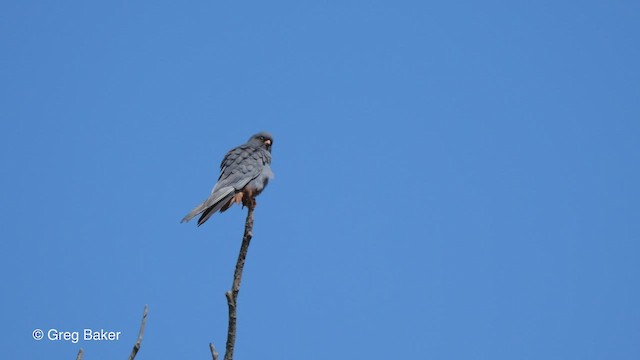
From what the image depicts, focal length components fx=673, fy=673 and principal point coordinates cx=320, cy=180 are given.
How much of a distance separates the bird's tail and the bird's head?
2229 millimetres

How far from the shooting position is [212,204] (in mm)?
8133

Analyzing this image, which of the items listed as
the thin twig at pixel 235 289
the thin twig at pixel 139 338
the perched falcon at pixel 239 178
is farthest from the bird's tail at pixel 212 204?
the thin twig at pixel 139 338

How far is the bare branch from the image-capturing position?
400cm

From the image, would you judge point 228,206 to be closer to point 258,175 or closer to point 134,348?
→ point 258,175

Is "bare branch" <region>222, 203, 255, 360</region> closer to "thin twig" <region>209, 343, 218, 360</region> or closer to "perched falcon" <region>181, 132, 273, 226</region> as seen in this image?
"thin twig" <region>209, 343, 218, 360</region>

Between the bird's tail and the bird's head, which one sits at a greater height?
the bird's head

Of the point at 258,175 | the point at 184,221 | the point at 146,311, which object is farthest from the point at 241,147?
the point at 146,311

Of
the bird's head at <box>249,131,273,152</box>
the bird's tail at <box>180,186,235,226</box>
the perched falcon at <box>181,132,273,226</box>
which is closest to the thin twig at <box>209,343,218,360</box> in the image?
the bird's tail at <box>180,186,235,226</box>

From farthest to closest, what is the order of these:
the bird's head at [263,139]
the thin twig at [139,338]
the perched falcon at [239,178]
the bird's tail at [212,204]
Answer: the bird's head at [263,139], the perched falcon at [239,178], the bird's tail at [212,204], the thin twig at [139,338]

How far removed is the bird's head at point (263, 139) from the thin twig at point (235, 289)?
546 centimetres

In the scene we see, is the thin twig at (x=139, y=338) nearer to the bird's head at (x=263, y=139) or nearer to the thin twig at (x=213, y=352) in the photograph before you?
the thin twig at (x=213, y=352)

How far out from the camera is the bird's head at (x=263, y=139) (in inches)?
422

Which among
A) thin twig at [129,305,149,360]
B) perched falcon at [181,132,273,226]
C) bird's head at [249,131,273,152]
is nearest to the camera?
thin twig at [129,305,149,360]

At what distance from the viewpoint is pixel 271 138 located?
1082 centimetres
